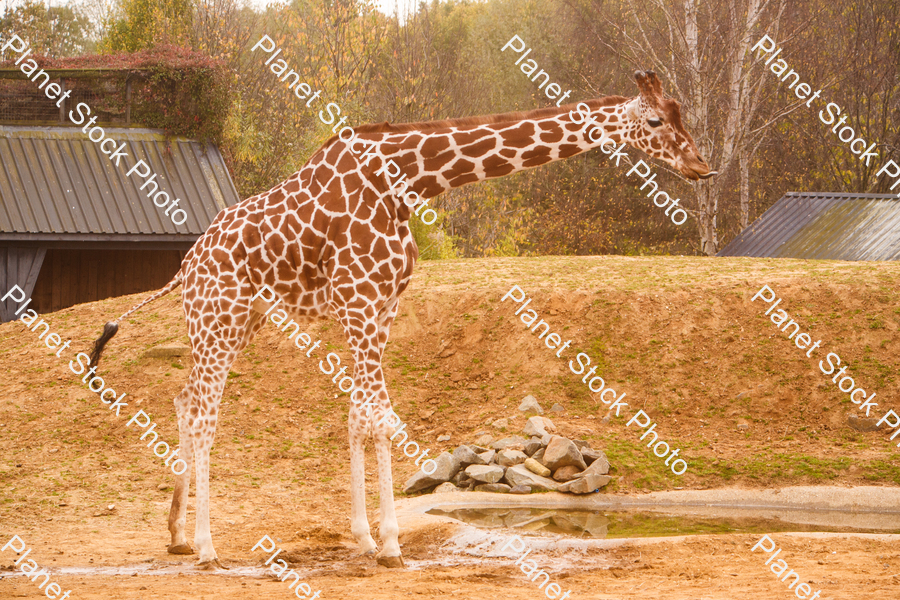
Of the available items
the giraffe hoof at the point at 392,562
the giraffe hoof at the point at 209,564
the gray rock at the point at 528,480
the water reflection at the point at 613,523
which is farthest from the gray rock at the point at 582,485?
the giraffe hoof at the point at 209,564

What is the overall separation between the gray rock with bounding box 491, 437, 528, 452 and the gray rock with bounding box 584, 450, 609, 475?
0.90 m

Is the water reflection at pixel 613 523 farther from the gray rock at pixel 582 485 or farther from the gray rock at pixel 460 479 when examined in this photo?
the gray rock at pixel 460 479

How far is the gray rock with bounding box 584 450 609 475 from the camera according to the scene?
994cm

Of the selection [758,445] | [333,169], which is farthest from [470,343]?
[333,169]

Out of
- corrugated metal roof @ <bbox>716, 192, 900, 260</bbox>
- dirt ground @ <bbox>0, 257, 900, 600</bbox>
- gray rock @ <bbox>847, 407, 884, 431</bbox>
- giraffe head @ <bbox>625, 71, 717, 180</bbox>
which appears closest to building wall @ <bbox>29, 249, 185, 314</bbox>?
dirt ground @ <bbox>0, 257, 900, 600</bbox>

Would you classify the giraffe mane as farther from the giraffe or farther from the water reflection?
Answer: the water reflection

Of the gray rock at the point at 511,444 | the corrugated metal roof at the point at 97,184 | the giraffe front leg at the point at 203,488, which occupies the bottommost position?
the gray rock at the point at 511,444

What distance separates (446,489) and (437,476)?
26cm

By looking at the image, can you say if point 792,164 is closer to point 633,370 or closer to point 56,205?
point 633,370

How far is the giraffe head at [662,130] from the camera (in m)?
6.35

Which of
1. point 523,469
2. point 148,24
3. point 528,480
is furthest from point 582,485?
point 148,24

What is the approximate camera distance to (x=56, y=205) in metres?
16.2

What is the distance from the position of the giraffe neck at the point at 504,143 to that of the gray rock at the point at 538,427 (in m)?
4.49

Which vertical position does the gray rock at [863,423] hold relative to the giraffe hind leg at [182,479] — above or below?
below
